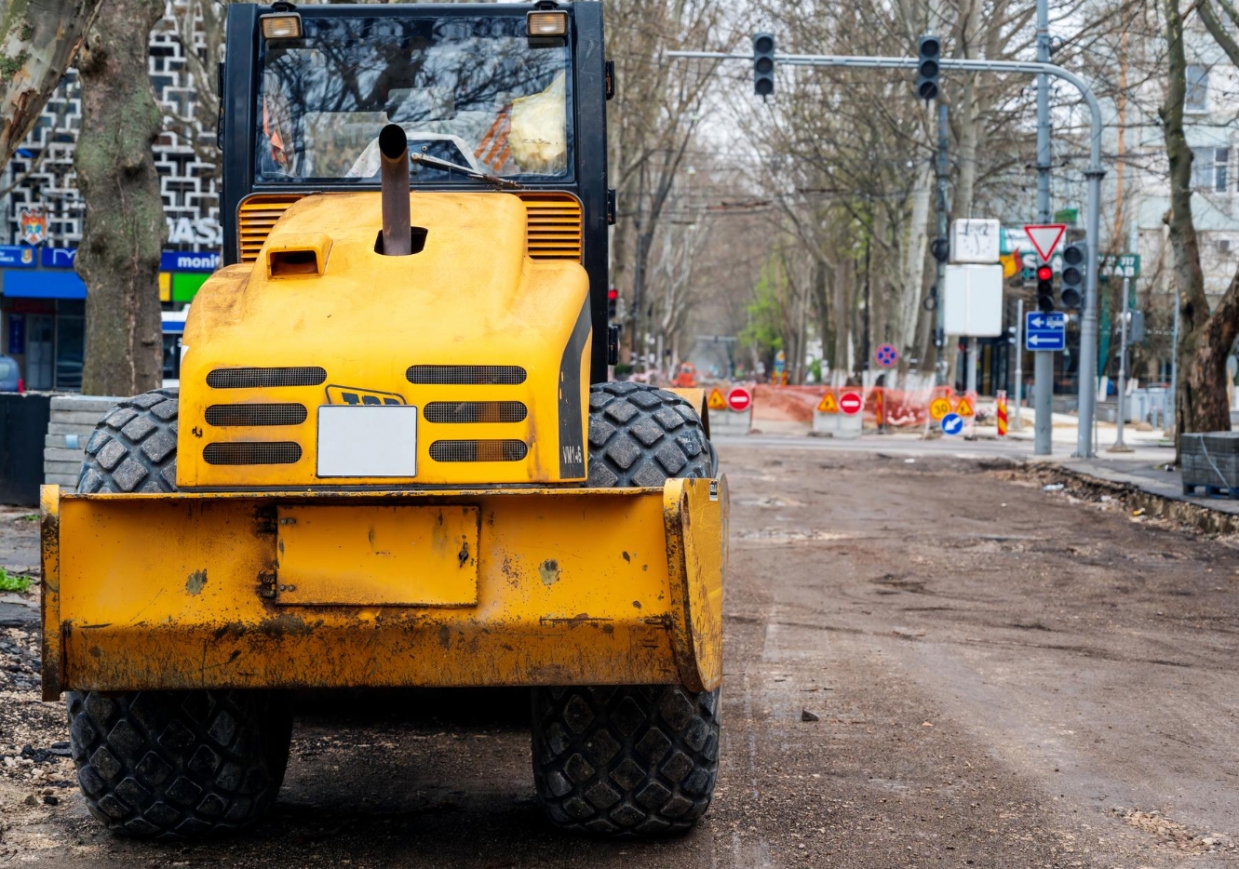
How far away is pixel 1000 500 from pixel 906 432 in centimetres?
2216

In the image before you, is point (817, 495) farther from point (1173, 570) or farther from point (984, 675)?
point (984, 675)

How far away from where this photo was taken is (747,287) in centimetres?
12681

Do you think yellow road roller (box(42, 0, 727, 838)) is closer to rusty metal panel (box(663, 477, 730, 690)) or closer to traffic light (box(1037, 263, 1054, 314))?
rusty metal panel (box(663, 477, 730, 690))

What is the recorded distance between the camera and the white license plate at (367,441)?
4.41 meters

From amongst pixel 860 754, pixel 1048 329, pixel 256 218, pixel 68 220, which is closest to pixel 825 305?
pixel 68 220

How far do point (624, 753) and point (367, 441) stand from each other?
133 cm

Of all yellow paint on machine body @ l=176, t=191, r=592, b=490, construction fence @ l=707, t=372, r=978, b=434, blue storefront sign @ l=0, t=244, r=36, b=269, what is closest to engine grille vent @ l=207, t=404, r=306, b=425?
yellow paint on machine body @ l=176, t=191, r=592, b=490

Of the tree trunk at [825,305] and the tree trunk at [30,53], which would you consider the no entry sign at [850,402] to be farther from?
the tree trunk at [30,53]

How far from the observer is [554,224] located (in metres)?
5.86

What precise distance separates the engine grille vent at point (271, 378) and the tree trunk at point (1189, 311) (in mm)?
19435

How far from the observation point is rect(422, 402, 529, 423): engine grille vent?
444 cm

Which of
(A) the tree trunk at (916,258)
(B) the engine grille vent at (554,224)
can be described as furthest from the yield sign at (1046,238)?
(B) the engine grille vent at (554,224)

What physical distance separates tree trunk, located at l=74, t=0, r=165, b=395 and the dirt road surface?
13.2 ft

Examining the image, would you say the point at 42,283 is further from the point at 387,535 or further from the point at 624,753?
the point at 387,535
